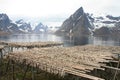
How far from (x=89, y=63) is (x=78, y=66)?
162 cm

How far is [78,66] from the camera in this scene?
75.4 feet

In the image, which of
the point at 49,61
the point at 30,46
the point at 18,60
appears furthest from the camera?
the point at 30,46

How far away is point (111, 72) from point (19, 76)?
12.0 m

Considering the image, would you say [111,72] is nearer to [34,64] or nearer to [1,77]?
[34,64]

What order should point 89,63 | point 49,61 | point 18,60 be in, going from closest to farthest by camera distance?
1. point 89,63
2. point 49,61
3. point 18,60

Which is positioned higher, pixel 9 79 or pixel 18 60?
pixel 18 60

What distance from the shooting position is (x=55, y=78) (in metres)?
30.6

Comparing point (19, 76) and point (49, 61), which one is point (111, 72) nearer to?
point (49, 61)

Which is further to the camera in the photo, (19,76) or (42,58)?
(19,76)

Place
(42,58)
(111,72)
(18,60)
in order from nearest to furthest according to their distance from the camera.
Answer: (42,58)
(18,60)
(111,72)

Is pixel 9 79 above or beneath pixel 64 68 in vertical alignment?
beneath

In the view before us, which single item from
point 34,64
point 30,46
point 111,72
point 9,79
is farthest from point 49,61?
point 30,46

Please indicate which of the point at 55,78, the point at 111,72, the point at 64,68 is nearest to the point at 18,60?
the point at 55,78

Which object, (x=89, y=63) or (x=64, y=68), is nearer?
(x=64, y=68)
